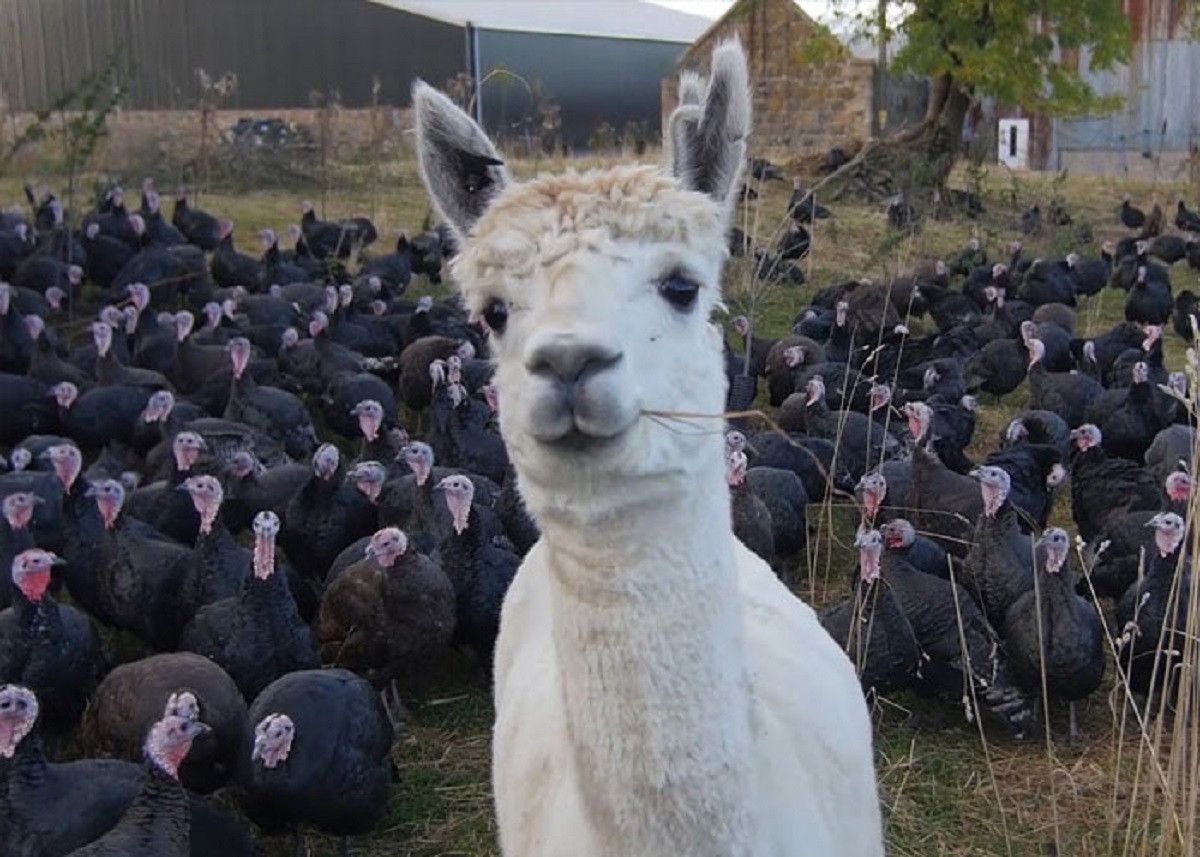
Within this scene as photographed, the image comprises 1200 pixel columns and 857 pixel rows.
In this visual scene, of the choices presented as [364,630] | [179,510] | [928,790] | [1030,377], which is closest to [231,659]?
[364,630]

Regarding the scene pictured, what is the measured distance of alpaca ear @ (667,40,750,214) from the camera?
2.48 meters

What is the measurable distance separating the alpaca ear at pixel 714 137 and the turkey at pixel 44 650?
13.3ft

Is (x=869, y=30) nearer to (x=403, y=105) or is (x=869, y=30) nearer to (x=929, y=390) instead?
(x=403, y=105)

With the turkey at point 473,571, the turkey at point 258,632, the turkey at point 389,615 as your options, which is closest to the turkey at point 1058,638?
the turkey at point 473,571

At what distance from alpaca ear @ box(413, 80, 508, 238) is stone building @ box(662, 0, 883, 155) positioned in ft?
83.9

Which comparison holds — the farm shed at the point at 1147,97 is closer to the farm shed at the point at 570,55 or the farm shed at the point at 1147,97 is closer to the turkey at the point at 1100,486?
the farm shed at the point at 570,55

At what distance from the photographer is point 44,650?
566 centimetres

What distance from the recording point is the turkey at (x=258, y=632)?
5.65m

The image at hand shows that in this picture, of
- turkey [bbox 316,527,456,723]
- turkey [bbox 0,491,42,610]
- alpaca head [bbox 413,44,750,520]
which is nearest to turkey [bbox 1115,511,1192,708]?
turkey [bbox 316,527,456,723]

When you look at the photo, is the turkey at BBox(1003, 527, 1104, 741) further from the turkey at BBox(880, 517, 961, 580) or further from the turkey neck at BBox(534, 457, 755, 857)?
the turkey neck at BBox(534, 457, 755, 857)

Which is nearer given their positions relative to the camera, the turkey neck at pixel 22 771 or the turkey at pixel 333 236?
the turkey neck at pixel 22 771

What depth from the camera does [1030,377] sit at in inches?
399

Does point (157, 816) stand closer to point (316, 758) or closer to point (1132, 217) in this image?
point (316, 758)

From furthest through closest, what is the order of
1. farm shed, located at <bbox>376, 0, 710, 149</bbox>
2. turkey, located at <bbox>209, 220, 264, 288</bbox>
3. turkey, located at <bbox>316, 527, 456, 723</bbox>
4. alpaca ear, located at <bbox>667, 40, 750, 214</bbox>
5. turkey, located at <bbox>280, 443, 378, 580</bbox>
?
1. farm shed, located at <bbox>376, 0, 710, 149</bbox>
2. turkey, located at <bbox>209, 220, 264, 288</bbox>
3. turkey, located at <bbox>280, 443, 378, 580</bbox>
4. turkey, located at <bbox>316, 527, 456, 723</bbox>
5. alpaca ear, located at <bbox>667, 40, 750, 214</bbox>
